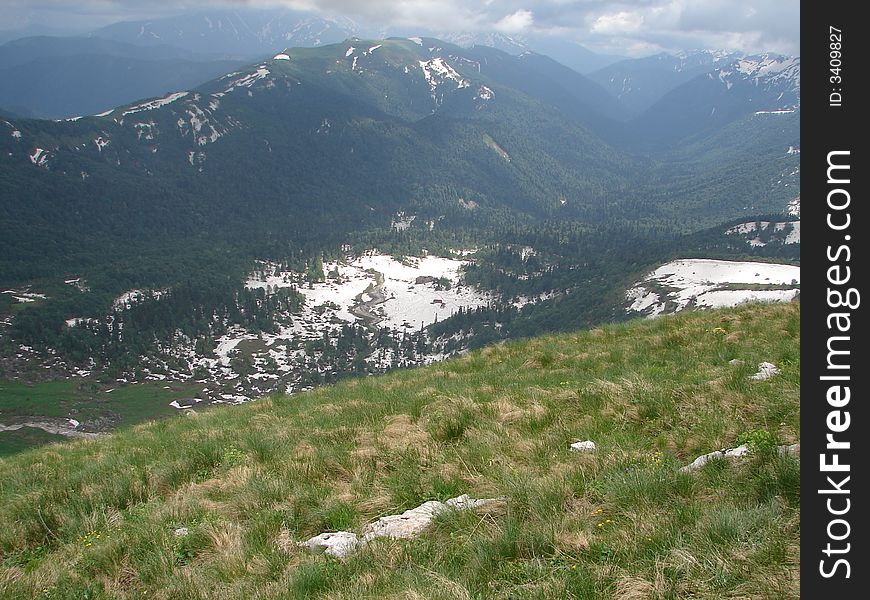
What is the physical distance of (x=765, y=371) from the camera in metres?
9.48

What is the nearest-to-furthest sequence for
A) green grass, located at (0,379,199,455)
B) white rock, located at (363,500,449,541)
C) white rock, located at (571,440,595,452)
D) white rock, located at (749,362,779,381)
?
white rock, located at (363,500,449,541) → white rock, located at (571,440,595,452) → white rock, located at (749,362,779,381) → green grass, located at (0,379,199,455)

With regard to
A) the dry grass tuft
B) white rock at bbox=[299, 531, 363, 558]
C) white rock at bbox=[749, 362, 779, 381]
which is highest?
white rock at bbox=[749, 362, 779, 381]

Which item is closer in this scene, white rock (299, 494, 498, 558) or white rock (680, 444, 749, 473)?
white rock (299, 494, 498, 558)

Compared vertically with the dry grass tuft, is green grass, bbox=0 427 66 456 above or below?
below

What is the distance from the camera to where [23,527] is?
7.06 metres

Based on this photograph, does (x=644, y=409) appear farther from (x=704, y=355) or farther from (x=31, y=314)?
(x=31, y=314)

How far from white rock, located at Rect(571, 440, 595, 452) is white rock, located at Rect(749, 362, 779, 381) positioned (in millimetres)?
3979

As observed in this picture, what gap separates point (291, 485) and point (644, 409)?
5.50m

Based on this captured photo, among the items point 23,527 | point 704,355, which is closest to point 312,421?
point 23,527
